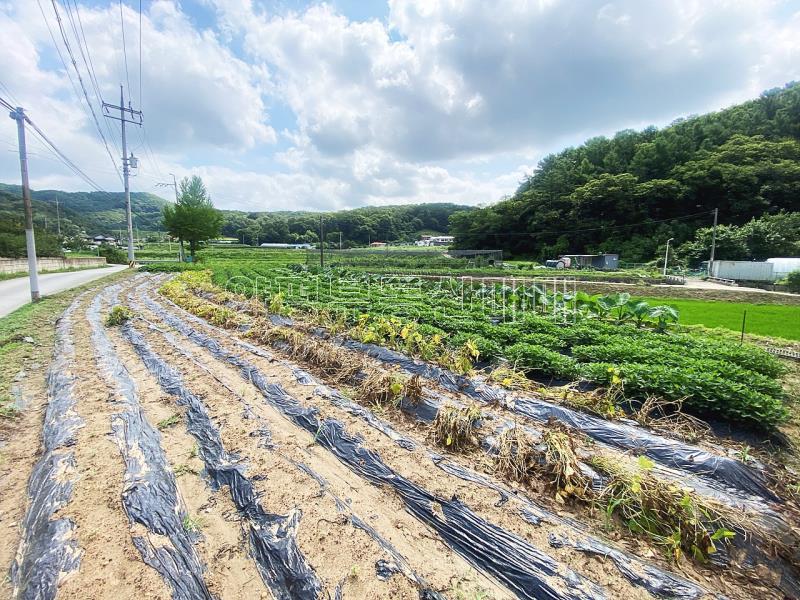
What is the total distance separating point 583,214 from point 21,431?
57863mm

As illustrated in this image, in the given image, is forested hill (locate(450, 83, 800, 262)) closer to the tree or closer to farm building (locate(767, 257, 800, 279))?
farm building (locate(767, 257, 800, 279))

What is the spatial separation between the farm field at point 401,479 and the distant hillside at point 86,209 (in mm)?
78106

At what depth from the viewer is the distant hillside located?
6525 centimetres

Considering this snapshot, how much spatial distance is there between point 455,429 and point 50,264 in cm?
3571

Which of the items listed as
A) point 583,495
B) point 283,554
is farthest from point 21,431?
point 583,495

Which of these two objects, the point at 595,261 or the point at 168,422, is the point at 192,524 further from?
the point at 595,261

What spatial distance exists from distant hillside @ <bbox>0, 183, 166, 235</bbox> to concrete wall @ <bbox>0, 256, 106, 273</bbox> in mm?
38011

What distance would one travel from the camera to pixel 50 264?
26.2 m

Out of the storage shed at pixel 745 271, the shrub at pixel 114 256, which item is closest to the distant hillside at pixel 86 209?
the shrub at pixel 114 256

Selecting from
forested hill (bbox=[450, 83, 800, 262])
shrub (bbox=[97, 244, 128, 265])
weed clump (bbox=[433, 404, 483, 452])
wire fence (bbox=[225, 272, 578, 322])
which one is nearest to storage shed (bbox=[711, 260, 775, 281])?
forested hill (bbox=[450, 83, 800, 262])

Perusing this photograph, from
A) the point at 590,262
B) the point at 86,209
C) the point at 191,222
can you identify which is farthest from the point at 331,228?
the point at 86,209

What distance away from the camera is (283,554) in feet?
7.89

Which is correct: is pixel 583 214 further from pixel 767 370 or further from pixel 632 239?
pixel 767 370

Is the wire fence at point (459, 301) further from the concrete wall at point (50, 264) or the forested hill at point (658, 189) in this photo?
the forested hill at point (658, 189)
